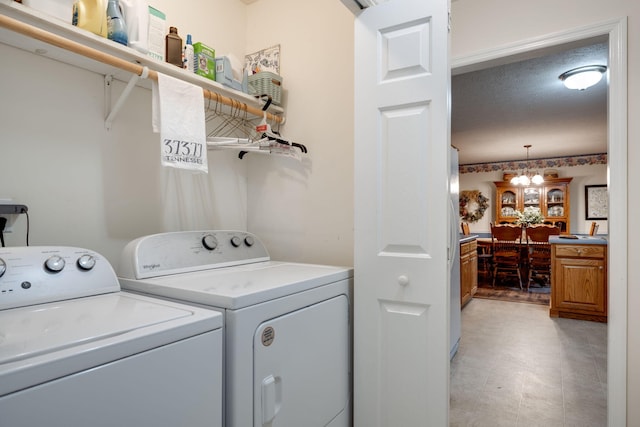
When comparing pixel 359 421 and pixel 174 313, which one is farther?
pixel 359 421

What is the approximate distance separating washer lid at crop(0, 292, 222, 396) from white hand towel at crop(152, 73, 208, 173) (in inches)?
24.4

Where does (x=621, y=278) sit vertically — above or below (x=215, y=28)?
below

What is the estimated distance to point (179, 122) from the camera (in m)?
1.51

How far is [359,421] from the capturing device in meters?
1.52

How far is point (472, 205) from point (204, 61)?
804cm

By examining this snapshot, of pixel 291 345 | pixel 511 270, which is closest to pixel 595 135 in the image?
pixel 511 270

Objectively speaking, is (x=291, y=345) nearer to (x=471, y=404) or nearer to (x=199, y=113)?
(x=199, y=113)

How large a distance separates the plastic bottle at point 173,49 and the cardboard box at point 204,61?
0.31ft

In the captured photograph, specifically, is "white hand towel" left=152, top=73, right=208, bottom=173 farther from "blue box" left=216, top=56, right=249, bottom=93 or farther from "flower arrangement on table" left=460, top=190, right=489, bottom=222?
"flower arrangement on table" left=460, top=190, right=489, bottom=222

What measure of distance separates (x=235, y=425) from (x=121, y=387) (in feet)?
1.27

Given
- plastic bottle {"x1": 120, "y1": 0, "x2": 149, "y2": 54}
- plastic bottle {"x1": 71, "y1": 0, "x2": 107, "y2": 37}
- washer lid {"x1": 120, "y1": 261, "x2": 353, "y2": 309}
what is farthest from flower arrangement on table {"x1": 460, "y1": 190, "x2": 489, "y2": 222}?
plastic bottle {"x1": 71, "y1": 0, "x2": 107, "y2": 37}

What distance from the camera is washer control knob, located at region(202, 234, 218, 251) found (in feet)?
5.41

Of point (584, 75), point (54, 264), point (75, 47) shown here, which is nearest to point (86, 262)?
point (54, 264)

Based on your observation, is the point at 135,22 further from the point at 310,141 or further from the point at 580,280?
the point at 580,280
